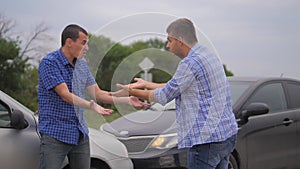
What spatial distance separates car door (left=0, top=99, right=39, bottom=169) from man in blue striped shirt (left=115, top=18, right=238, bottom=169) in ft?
4.10

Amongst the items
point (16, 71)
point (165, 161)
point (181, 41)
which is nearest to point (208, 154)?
point (181, 41)

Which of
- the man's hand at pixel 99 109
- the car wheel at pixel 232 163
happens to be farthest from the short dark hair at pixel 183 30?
the car wheel at pixel 232 163

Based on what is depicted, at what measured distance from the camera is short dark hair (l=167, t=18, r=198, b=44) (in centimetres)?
308

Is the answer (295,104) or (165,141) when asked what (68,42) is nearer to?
(165,141)

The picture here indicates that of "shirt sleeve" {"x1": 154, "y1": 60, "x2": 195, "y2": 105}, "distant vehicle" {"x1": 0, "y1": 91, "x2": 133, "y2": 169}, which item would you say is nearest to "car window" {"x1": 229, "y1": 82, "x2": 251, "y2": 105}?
"distant vehicle" {"x1": 0, "y1": 91, "x2": 133, "y2": 169}

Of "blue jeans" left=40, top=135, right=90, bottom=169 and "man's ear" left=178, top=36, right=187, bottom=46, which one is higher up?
"man's ear" left=178, top=36, right=187, bottom=46

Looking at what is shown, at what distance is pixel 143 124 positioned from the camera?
167 inches

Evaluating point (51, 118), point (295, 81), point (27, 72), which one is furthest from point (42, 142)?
point (27, 72)

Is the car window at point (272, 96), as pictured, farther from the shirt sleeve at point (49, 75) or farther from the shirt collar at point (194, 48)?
the shirt sleeve at point (49, 75)

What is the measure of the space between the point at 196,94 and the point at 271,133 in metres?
3.12

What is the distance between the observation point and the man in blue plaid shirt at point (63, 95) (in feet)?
10.9

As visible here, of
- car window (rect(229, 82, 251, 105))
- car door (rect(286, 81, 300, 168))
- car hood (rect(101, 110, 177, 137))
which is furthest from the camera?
car door (rect(286, 81, 300, 168))

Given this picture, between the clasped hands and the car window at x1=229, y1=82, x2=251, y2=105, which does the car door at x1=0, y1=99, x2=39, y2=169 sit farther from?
the car window at x1=229, y1=82, x2=251, y2=105

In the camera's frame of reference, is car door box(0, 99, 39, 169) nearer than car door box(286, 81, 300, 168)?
Yes
